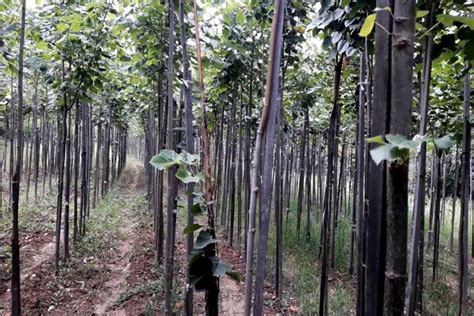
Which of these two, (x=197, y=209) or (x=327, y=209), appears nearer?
(x=197, y=209)

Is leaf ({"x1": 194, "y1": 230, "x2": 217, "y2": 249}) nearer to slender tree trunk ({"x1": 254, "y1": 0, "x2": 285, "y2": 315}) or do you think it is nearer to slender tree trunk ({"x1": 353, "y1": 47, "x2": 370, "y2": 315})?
slender tree trunk ({"x1": 254, "y1": 0, "x2": 285, "y2": 315})

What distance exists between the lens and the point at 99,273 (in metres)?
5.25

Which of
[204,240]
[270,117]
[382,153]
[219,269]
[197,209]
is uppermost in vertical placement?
[270,117]

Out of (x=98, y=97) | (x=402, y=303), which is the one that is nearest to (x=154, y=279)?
(x=402, y=303)

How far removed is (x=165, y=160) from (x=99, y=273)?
4.52 meters

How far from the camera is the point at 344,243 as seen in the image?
7.02 m

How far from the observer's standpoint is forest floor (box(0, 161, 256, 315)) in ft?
13.8

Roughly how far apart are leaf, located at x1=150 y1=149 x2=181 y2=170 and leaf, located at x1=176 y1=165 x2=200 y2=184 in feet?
0.13

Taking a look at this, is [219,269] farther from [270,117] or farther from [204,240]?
[270,117]

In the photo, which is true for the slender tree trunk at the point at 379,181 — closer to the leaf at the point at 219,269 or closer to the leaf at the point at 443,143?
the leaf at the point at 443,143

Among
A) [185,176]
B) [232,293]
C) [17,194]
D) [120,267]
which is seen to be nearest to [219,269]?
[185,176]

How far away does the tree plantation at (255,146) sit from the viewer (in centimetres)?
87

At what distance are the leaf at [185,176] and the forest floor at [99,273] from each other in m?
2.87

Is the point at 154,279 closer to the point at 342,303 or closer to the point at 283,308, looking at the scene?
the point at 283,308
